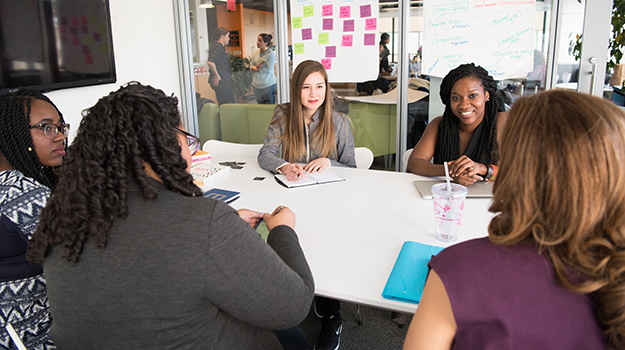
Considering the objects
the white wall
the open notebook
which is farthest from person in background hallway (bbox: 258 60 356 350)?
the white wall

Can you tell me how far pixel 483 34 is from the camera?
349cm

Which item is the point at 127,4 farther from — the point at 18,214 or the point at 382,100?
the point at 18,214

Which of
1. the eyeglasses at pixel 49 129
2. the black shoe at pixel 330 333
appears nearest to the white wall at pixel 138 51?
the eyeglasses at pixel 49 129

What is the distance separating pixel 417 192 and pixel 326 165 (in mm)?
571

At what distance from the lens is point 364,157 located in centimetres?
284

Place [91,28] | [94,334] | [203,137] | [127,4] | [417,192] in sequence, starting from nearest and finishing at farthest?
[94,334]
[417,192]
[91,28]
[127,4]
[203,137]

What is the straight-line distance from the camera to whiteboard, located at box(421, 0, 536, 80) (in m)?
3.42

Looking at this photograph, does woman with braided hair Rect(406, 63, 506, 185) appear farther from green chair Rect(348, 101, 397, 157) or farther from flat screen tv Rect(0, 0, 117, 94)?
flat screen tv Rect(0, 0, 117, 94)

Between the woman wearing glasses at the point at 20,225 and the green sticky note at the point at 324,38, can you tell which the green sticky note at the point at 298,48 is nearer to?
the green sticky note at the point at 324,38

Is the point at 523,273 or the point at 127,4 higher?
the point at 127,4

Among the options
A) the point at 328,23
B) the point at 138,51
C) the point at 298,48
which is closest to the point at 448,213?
the point at 328,23

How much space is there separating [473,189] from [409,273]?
86 cm

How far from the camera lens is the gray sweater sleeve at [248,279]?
93 centimetres

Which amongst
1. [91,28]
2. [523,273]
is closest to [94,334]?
[523,273]
